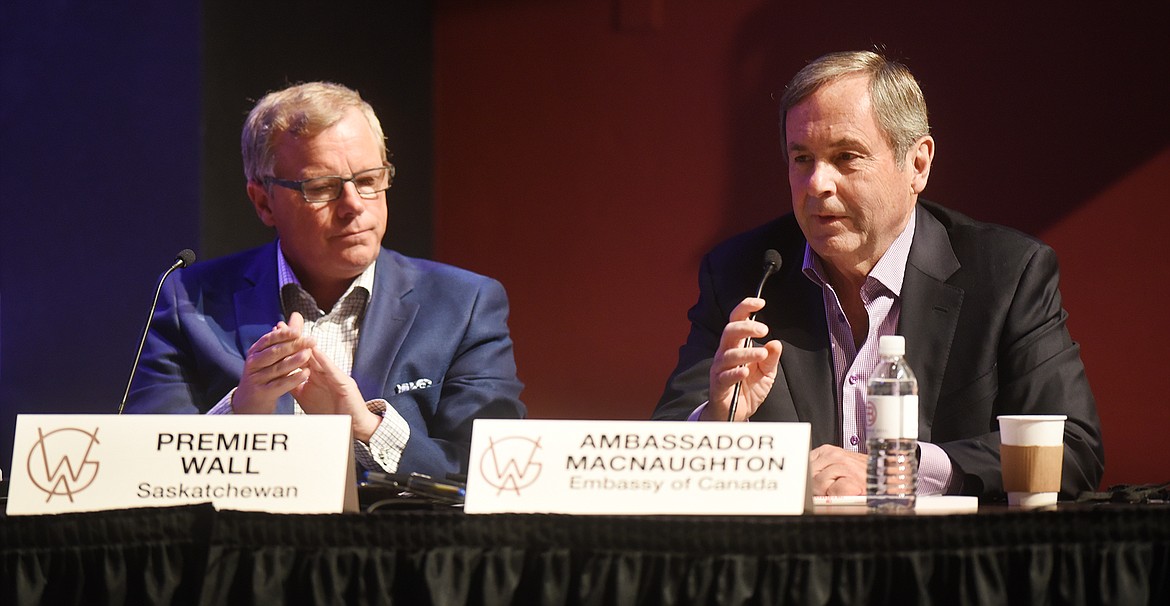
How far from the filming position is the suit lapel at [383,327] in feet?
8.79

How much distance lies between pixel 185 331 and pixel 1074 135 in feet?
8.16

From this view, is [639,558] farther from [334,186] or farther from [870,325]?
[334,186]

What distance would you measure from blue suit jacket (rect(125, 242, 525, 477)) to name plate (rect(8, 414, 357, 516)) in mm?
924

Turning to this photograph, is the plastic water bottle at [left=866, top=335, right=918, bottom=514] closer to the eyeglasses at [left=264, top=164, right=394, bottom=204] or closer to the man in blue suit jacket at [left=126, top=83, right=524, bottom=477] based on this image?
the man in blue suit jacket at [left=126, top=83, right=524, bottom=477]

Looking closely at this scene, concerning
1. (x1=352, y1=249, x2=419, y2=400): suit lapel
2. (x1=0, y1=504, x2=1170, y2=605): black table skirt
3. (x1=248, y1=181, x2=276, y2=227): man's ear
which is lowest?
(x1=0, y1=504, x2=1170, y2=605): black table skirt

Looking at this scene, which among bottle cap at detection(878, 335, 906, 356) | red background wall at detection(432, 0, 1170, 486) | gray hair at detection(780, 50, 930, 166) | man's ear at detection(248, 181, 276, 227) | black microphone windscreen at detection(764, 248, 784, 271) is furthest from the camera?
red background wall at detection(432, 0, 1170, 486)

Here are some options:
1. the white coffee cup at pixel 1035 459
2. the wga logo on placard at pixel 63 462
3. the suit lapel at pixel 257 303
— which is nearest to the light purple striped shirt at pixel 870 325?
the white coffee cup at pixel 1035 459

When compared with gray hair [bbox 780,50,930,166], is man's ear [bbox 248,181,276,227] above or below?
below

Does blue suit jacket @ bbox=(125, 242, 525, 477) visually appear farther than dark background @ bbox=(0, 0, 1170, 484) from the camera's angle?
No

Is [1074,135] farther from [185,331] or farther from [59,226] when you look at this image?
[59,226]

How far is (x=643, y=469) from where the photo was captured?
1579 millimetres

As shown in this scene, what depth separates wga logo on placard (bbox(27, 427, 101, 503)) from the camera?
167cm

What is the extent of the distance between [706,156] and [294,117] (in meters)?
1.51

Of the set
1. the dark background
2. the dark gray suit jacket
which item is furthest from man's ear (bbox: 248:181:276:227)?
the dark gray suit jacket
